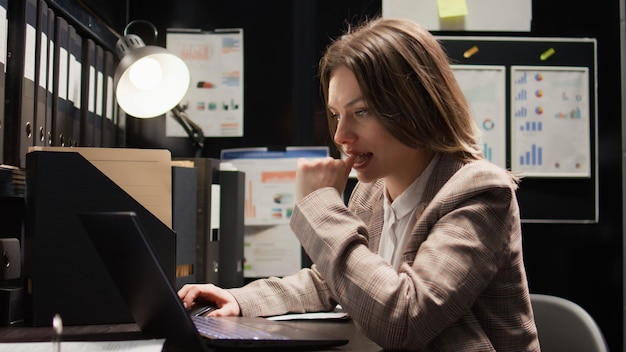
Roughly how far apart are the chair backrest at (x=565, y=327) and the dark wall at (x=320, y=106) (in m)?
0.71

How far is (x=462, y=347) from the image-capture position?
36.5 inches

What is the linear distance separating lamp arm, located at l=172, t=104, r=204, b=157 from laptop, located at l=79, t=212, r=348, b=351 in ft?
3.55

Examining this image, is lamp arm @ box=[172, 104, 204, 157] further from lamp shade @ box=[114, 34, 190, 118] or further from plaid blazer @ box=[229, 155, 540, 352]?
plaid blazer @ box=[229, 155, 540, 352]

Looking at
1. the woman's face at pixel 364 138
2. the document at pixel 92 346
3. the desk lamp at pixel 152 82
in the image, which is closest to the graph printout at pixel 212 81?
the desk lamp at pixel 152 82

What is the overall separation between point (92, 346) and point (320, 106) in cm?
139

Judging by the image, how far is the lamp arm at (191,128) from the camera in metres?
1.96

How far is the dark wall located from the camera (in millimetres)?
2092

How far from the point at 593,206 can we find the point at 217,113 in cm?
121

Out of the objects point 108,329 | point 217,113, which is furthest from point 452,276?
point 217,113

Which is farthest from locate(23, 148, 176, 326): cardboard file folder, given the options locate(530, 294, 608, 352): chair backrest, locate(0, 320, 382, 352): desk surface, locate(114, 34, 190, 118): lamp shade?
locate(530, 294, 608, 352): chair backrest

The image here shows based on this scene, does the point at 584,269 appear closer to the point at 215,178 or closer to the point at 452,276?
the point at 215,178

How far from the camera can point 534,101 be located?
2123 millimetres

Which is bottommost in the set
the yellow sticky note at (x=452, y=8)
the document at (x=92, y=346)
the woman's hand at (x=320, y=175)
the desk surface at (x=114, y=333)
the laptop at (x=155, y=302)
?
the desk surface at (x=114, y=333)

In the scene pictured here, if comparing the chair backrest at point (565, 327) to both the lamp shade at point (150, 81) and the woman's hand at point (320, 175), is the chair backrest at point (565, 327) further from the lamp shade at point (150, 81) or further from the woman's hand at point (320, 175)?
the lamp shade at point (150, 81)
